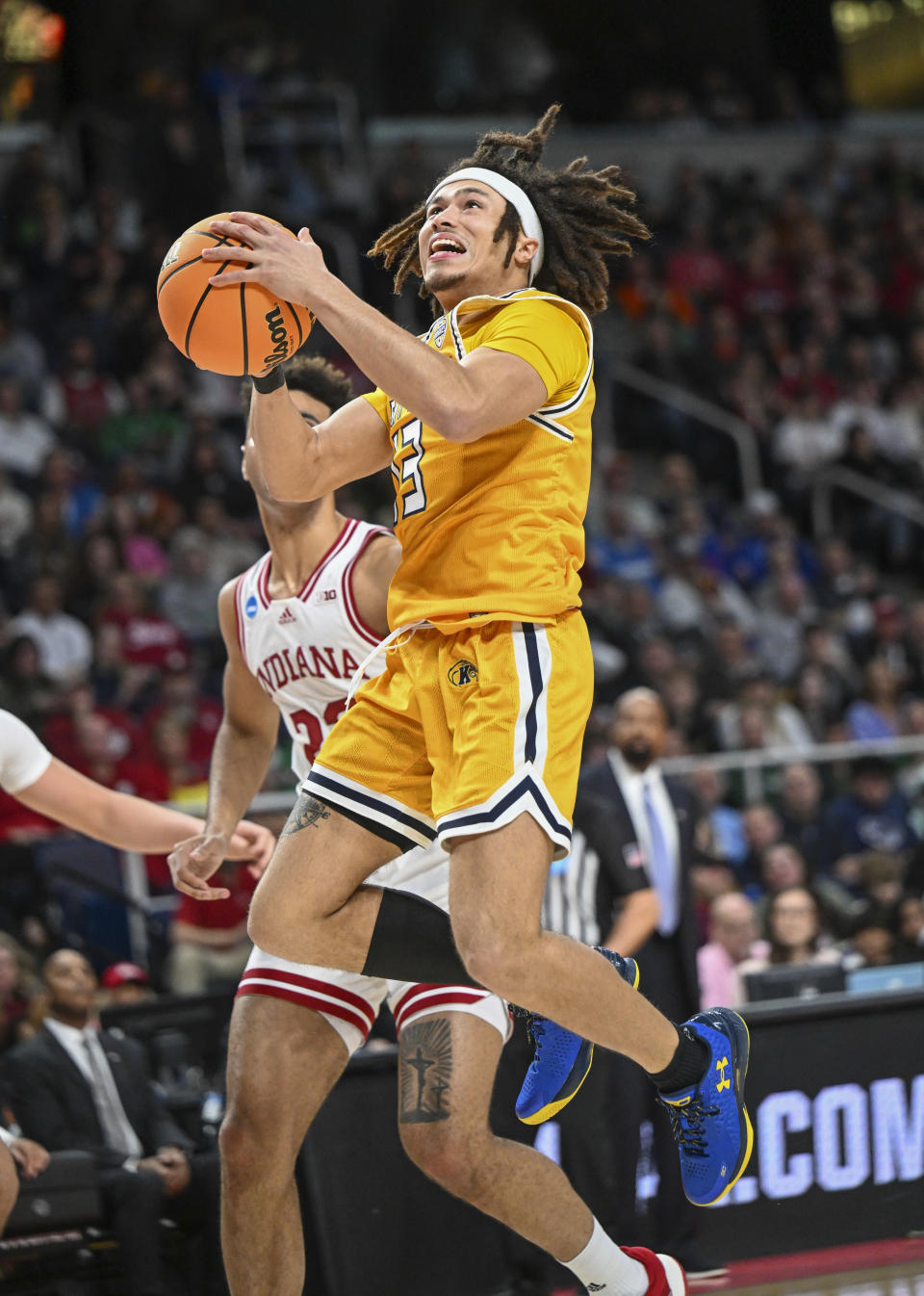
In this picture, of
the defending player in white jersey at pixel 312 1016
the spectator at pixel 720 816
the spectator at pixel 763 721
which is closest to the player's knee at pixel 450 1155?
the defending player in white jersey at pixel 312 1016

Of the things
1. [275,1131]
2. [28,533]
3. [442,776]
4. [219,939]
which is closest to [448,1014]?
[275,1131]

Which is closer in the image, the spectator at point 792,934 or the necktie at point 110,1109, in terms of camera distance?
the necktie at point 110,1109

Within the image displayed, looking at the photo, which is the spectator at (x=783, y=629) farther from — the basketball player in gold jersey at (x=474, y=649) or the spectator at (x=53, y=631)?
the basketball player in gold jersey at (x=474, y=649)

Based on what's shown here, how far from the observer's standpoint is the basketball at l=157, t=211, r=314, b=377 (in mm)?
3564

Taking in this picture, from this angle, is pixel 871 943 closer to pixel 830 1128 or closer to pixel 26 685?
pixel 830 1128

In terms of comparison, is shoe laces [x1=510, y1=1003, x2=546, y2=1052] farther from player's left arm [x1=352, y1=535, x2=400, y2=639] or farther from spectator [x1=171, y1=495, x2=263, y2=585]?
spectator [x1=171, y1=495, x2=263, y2=585]

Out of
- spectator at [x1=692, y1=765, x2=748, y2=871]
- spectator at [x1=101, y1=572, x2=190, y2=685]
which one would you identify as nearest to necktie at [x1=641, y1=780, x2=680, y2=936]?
spectator at [x1=692, y1=765, x2=748, y2=871]

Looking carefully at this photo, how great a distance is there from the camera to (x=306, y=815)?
3.85m

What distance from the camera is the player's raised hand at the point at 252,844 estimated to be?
4.58m

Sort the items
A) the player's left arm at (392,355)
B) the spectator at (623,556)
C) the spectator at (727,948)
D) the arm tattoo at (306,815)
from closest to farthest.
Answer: the player's left arm at (392,355)
the arm tattoo at (306,815)
the spectator at (727,948)
the spectator at (623,556)

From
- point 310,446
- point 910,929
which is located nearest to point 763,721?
point 910,929

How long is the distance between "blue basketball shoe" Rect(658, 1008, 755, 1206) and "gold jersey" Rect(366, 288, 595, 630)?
1143 mm

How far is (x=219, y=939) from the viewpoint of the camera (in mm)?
7988

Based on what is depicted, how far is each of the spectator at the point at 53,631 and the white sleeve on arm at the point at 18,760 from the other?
5840mm
